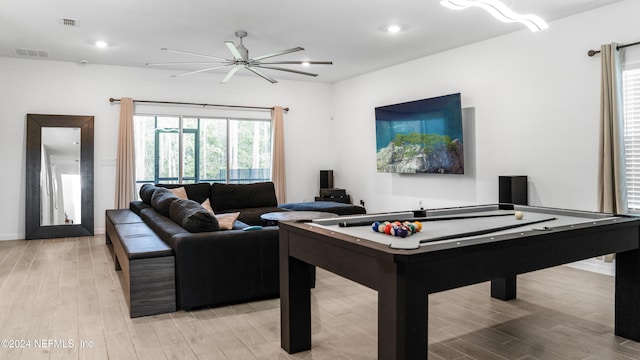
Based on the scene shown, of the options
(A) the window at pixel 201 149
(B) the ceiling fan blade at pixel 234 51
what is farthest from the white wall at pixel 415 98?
(B) the ceiling fan blade at pixel 234 51

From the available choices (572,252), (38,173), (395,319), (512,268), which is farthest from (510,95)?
(38,173)

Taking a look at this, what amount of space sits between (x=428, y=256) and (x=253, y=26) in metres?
4.05

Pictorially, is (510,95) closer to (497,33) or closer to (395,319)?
(497,33)

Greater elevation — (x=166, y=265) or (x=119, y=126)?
(x=119, y=126)

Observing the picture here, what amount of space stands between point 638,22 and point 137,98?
678cm

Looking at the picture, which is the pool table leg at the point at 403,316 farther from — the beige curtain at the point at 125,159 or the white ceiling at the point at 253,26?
the beige curtain at the point at 125,159

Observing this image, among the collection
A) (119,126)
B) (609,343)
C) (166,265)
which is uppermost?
(119,126)

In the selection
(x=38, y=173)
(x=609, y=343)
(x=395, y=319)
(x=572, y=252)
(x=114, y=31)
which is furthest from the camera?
(x=38, y=173)

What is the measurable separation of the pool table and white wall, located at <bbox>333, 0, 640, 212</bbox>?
5.97 feet

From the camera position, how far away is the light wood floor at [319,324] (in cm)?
255

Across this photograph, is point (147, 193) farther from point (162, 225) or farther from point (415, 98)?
point (415, 98)

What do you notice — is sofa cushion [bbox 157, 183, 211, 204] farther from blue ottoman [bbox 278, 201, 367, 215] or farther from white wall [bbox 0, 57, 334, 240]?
white wall [bbox 0, 57, 334, 240]

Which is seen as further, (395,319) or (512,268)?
(512,268)

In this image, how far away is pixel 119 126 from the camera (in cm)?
689
